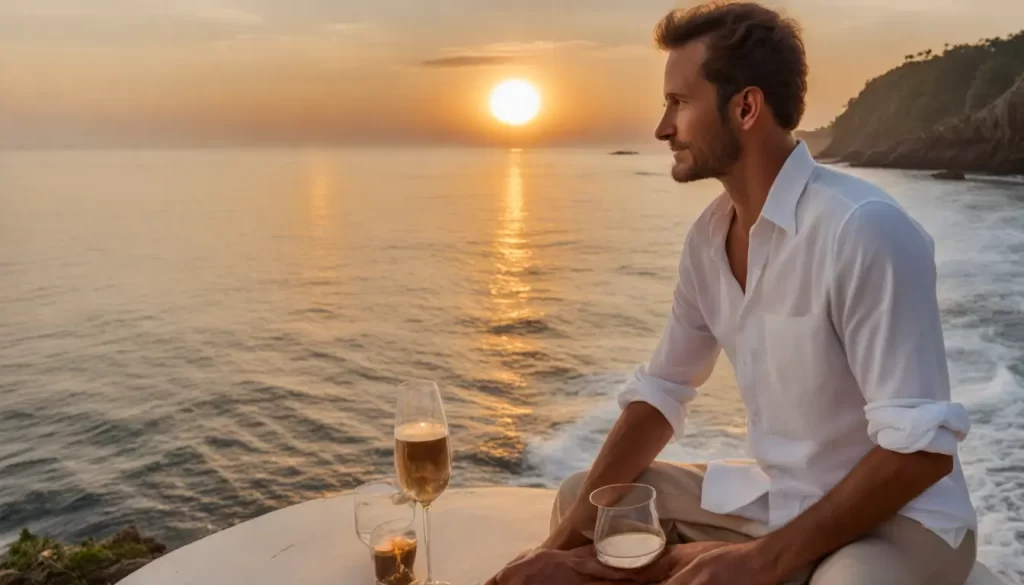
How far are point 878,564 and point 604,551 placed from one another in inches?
19.4

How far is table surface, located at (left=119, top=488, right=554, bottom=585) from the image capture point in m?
2.25

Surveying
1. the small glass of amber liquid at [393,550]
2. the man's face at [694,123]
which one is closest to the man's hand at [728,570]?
the small glass of amber liquid at [393,550]

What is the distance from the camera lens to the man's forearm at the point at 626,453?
2.05 meters

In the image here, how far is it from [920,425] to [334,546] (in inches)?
57.9

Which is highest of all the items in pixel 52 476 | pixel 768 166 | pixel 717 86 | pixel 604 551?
pixel 717 86

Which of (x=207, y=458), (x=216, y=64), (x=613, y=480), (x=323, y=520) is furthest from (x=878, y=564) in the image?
(x=216, y=64)

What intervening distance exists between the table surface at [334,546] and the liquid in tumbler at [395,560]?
14 centimetres

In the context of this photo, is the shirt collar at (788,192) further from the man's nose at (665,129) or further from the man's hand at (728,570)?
the man's hand at (728,570)

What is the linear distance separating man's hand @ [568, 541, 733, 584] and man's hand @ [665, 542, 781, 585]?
69 mm

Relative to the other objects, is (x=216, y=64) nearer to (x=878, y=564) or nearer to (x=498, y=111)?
(x=498, y=111)

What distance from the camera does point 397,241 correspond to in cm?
2598

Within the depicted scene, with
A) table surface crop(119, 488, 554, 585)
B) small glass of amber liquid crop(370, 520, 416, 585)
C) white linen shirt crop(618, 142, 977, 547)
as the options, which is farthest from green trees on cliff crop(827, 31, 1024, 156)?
small glass of amber liquid crop(370, 520, 416, 585)

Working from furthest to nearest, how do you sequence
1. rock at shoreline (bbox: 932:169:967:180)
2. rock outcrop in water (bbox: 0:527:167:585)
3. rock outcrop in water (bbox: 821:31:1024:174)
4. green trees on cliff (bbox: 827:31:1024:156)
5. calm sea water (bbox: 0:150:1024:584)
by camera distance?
green trees on cliff (bbox: 827:31:1024:156)
rock outcrop in water (bbox: 821:31:1024:174)
rock at shoreline (bbox: 932:169:967:180)
calm sea water (bbox: 0:150:1024:584)
rock outcrop in water (bbox: 0:527:167:585)

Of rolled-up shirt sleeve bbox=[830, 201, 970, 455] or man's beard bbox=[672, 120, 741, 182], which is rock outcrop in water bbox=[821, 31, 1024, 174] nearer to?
man's beard bbox=[672, 120, 741, 182]
